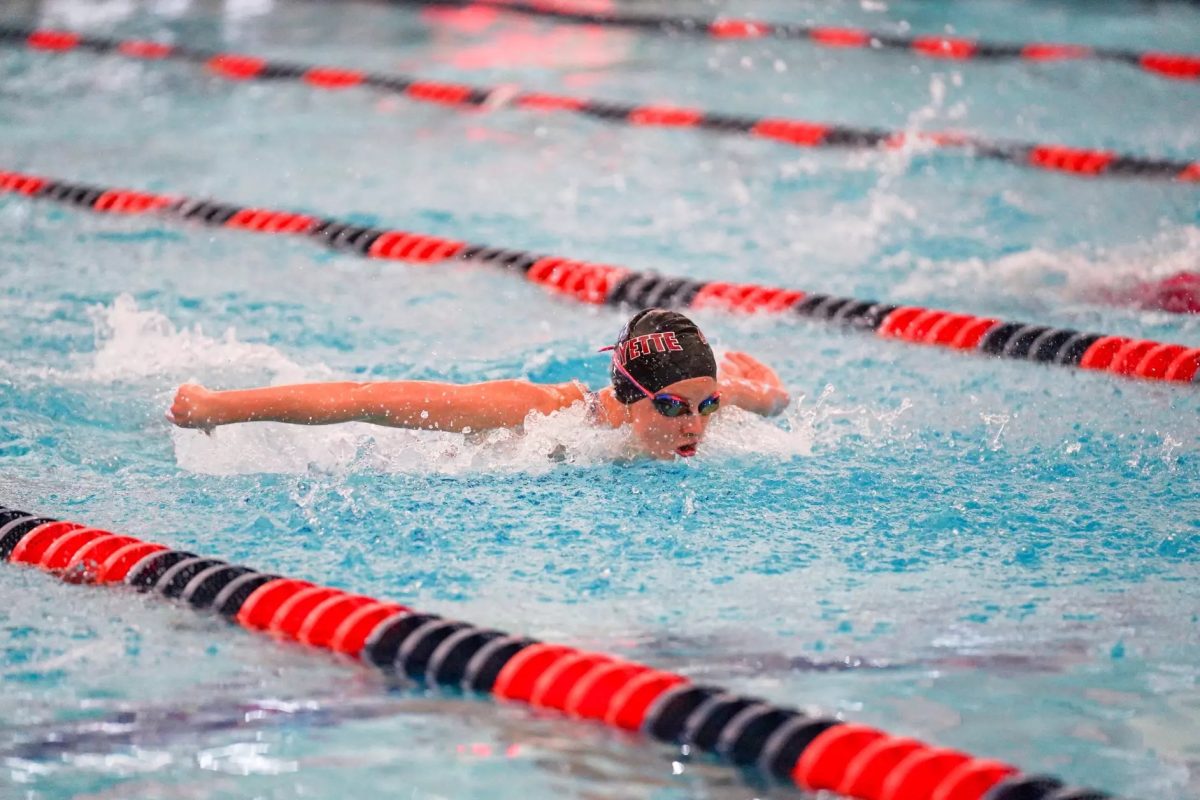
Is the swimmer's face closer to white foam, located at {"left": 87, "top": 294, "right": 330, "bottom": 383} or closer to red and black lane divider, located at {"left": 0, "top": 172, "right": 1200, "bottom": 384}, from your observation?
white foam, located at {"left": 87, "top": 294, "right": 330, "bottom": 383}

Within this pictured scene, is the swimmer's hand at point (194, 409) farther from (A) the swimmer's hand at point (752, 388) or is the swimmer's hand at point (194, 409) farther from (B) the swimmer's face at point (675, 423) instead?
(A) the swimmer's hand at point (752, 388)

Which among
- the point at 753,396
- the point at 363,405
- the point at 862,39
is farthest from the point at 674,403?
the point at 862,39

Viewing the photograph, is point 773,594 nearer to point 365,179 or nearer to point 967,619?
point 967,619

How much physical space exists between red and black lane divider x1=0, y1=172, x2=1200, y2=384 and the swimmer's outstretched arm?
1.72 metres

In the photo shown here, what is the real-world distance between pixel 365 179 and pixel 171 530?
12.6 feet

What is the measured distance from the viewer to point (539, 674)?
3.06 m

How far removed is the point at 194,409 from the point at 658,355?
1.12 meters

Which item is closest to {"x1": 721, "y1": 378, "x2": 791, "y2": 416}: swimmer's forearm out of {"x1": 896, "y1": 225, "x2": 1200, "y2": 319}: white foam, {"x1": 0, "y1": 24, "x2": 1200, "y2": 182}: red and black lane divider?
{"x1": 896, "y1": 225, "x2": 1200, "y2": 319}: white foam

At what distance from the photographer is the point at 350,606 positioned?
3.35 metres

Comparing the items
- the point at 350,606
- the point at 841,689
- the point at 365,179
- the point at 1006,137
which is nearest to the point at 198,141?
the point at 365,179

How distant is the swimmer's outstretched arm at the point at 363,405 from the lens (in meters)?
3.88

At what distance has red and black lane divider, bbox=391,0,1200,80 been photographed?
9.38 m

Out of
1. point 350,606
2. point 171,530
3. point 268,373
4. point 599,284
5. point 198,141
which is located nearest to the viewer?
point 350,606

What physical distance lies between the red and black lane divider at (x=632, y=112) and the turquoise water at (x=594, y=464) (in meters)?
0.23
